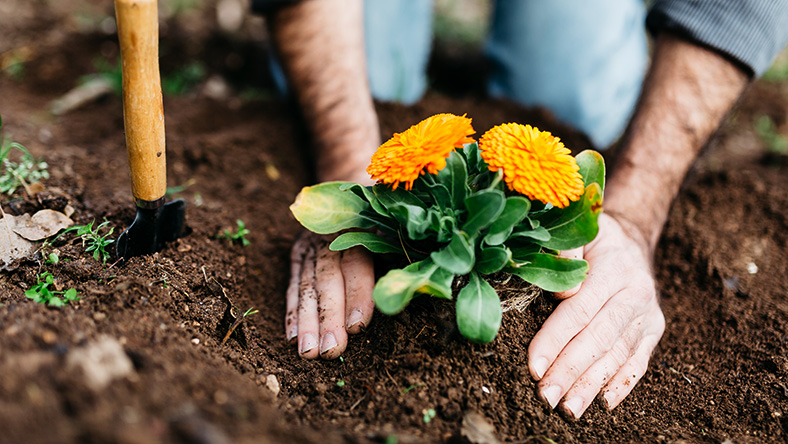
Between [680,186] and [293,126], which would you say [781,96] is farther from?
[293,126]

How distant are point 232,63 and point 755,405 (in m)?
3.74

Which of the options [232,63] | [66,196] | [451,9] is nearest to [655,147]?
[66,196]

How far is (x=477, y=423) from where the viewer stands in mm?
1469

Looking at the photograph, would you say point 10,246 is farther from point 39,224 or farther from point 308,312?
point 308,312

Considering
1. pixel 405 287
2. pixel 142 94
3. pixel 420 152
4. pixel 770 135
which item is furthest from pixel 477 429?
pixel 770 135

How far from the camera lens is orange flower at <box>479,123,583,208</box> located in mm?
1461

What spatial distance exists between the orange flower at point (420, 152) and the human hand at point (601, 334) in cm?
67

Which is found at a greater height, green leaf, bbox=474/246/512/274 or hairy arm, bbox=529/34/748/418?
green leaf, bbox=474/246/512/274

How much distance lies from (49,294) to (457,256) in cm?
120

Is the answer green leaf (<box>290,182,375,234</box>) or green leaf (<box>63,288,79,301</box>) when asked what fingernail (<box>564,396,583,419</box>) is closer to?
green leaf (<box>290,182,375,234</box>)

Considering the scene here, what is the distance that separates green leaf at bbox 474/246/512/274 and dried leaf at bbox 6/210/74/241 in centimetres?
146

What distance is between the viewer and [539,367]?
5.48 feet

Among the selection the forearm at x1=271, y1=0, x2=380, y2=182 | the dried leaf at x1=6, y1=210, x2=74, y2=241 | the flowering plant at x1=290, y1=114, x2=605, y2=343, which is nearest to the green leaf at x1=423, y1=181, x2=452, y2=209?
the flowering plant at x1=290, y1=114, x2=605, y2=343

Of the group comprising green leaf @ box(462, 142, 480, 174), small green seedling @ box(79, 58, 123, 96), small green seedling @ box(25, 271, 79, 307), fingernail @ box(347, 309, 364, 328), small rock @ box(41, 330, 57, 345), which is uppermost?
green leaf @ box(462, 142, 480, 174)
